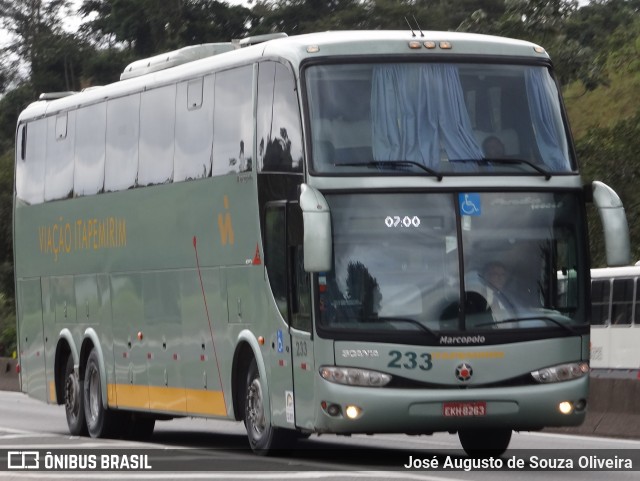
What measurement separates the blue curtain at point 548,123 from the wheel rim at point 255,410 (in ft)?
11.6

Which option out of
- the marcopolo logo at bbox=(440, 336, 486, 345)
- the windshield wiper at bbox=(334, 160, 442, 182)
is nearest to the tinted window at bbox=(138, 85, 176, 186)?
the windshield wiper at bbox=(334, 160, 442, 182)

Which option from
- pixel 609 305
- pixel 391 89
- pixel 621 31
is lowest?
pixel 609 305

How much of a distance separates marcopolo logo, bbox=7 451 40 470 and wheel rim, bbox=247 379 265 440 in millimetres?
2078

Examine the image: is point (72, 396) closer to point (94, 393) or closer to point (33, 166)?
point (94, 393)

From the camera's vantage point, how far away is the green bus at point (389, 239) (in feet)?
50.9

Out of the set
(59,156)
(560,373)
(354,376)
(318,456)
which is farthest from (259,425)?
(59,156)

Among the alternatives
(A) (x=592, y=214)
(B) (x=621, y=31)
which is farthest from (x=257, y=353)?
(B) (x=621, y=31)

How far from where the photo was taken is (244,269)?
1755 centimetres

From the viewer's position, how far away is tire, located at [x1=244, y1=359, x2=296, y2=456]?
55.5 ft

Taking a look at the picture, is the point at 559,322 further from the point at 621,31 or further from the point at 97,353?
the point at 621,31

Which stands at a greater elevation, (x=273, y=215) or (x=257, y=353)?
(x=273, y=215)

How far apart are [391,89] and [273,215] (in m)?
1.66

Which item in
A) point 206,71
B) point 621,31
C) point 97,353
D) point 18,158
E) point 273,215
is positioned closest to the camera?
point 273,215

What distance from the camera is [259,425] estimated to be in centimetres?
1730
